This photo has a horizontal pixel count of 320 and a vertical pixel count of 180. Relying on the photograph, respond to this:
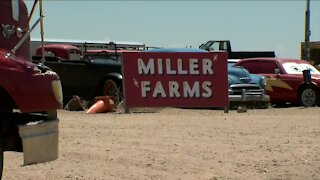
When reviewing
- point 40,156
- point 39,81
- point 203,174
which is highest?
point 39,81

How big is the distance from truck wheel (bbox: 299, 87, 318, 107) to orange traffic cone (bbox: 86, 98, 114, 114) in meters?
6.33

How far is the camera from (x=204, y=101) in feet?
48.8

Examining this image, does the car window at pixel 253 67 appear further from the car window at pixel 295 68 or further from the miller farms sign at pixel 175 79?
the miller farms sign at pixel 175 79

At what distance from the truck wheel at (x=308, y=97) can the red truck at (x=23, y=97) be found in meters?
13.5

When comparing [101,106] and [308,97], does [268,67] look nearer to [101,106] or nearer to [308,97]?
[308,97]

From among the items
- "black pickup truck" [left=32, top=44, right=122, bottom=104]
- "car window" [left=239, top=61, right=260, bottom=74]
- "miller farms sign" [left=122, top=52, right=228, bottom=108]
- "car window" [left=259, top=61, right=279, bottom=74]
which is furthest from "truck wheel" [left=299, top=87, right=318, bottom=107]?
"black pickup truck" [left=32, top=44, right=122, bottom=104]

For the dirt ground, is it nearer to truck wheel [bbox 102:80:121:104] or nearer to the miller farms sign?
the miller farms sign

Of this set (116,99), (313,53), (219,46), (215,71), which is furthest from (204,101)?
(313,53)

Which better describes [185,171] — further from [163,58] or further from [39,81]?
[163,58]

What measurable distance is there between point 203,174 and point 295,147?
234 cm

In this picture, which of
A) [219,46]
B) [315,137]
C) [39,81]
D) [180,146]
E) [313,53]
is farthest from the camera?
[313,53]

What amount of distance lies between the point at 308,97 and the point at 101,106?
678 cm

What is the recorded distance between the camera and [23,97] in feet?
16.0

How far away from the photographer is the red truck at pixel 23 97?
4855 millimetres
